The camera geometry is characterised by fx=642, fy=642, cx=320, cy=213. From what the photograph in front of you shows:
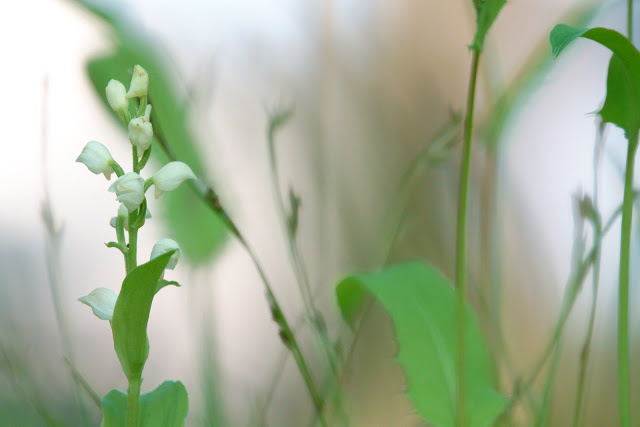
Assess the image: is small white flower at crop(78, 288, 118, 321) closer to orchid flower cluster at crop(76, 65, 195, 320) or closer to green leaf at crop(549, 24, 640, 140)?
orchid flower cluster at crop(76, 65, 195, 320)

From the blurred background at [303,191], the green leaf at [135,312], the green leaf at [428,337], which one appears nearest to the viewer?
the green leaf at [135,312]

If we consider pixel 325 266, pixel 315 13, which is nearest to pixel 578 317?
pixel 325 266

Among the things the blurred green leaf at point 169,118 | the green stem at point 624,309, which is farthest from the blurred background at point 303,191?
the green stem at point 624,309

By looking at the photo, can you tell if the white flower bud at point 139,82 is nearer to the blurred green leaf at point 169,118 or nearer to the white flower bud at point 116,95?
the white flower bud at point 116,95

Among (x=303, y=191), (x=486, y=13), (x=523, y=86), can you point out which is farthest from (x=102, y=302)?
(x=303, y=191)

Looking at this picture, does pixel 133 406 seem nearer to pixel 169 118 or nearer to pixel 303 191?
pixel 169 118

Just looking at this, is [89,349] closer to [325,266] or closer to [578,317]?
[325,266]
